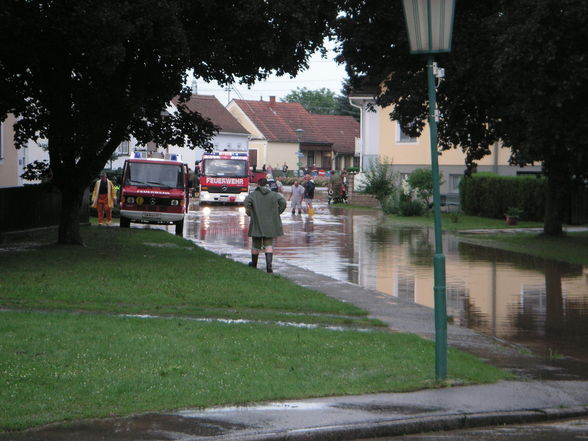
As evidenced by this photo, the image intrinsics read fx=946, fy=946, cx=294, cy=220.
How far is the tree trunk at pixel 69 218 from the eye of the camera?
903 inches

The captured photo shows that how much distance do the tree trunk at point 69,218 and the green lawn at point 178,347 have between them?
18.8 feet

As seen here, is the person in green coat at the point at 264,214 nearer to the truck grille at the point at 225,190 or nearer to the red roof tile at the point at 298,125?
the truck grille at the point at 225,190

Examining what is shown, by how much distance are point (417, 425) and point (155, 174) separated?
82.5 feet

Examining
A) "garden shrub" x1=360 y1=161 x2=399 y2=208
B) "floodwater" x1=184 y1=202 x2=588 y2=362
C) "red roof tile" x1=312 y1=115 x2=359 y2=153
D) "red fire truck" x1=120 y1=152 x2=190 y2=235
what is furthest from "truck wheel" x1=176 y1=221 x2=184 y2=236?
"red roof tile" x1=312 y1=115 x2=359 y2=153

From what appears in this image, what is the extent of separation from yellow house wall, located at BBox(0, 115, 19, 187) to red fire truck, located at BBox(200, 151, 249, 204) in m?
18.6

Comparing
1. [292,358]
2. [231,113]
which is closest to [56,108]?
[292,358]

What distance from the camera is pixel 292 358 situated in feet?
32.3

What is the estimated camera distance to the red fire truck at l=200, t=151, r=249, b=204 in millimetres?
52250

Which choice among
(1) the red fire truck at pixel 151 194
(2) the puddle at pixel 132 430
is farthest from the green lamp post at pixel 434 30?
(1) the red fire truck at pixel 151 194

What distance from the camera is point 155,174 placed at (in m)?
31.8

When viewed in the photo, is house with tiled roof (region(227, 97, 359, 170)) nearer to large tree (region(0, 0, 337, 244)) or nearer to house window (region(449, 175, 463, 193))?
house window (region(449, 175, 463, 193))

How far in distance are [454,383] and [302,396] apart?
165 centimetres

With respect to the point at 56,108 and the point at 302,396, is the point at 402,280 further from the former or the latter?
the point at 302,396

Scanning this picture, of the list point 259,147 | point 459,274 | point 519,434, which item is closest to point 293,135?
point 259,147
